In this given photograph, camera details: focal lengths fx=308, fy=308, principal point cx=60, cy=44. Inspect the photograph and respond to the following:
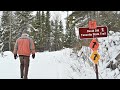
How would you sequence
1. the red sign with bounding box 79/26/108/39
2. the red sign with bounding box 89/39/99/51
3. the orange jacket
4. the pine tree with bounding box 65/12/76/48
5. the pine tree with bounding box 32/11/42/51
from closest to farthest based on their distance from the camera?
the red sign with bounding box 79/26/108/39
the red sign with bounding box 89/39/99/51
the orange jacket
the pine tree with bounding box 65/12/76/48
the pine tree with bounding box 32/11/42/51

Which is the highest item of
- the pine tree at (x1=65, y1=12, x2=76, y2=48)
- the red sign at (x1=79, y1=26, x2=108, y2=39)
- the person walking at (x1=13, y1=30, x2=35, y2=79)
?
the pine tree at (x1=65, y1=12, x2=76, y2=48)

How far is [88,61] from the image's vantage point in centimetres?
1473

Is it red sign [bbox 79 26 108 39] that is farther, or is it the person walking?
the person walking

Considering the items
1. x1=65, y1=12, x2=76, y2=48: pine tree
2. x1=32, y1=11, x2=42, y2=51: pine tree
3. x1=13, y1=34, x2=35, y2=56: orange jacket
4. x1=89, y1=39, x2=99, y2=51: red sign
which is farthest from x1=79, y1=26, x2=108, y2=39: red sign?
x1=32, y1=11, x2=42, y2=51: pine tree

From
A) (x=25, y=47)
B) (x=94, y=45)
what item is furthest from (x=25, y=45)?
(x=94, y=45)

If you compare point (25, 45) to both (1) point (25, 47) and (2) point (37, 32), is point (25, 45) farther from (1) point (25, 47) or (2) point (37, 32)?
(2) point (37, 32)

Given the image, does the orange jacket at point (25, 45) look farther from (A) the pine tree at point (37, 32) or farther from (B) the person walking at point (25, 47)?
(A) the pine tree at point (37, 32)

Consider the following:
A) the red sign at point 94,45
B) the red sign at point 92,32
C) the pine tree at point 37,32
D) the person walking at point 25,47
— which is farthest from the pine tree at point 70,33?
the red sign at point 92,32

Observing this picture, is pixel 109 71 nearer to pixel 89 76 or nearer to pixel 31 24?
pixel 89 76

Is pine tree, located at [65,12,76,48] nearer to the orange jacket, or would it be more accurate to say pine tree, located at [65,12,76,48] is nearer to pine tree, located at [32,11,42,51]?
pine tree, located at [32,11,42,51]

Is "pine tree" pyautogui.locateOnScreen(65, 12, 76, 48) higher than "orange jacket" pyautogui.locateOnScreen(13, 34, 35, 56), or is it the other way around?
"pine tree" pyautogui.locateOnScreen(65, 12, 76, 48)

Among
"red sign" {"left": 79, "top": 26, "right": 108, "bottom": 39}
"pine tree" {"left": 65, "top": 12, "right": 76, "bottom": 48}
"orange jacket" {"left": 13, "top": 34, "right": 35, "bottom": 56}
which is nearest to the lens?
"red sign" {"left": 79, "top": 26, "right": 108, "bottom": 39}
